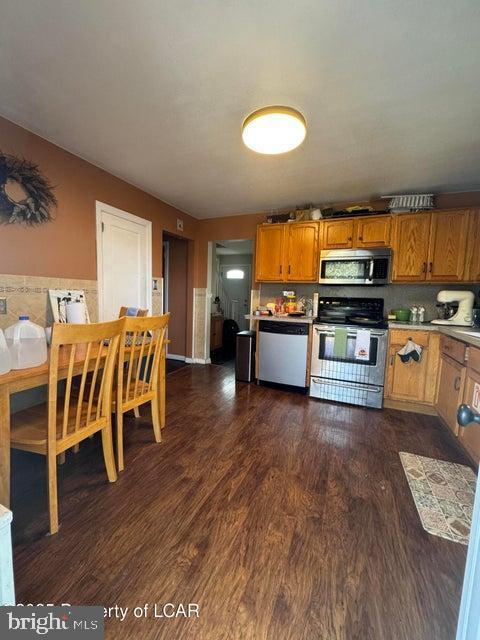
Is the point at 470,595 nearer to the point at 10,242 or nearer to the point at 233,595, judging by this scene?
the point at 233,595

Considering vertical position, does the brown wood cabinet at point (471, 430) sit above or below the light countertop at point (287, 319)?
below

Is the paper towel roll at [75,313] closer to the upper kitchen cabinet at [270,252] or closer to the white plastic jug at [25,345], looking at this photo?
the white plastic jug at [25,345]

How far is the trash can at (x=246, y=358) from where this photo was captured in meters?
3.62

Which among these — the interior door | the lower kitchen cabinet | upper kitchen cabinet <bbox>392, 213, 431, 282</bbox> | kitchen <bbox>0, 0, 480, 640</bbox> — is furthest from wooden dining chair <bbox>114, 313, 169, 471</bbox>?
the interior door

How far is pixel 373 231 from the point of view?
3096 mm

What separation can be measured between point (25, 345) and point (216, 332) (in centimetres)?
404

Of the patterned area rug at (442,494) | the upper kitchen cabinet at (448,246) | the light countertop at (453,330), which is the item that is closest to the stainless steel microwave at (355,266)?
the upper kitchen cabinet at (448,246)

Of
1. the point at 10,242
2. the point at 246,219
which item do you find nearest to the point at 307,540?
the point at 10,242

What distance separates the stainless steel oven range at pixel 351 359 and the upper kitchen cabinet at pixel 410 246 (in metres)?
0.47

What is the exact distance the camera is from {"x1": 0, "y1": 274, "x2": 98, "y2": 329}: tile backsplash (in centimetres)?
200

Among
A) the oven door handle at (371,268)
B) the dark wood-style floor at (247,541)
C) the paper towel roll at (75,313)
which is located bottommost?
the dark wood-style floor at (247,541)

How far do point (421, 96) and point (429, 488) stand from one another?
2.45 meters

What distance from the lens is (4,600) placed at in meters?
0.56

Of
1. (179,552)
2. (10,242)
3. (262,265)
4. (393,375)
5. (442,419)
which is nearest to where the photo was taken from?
(179,552)
